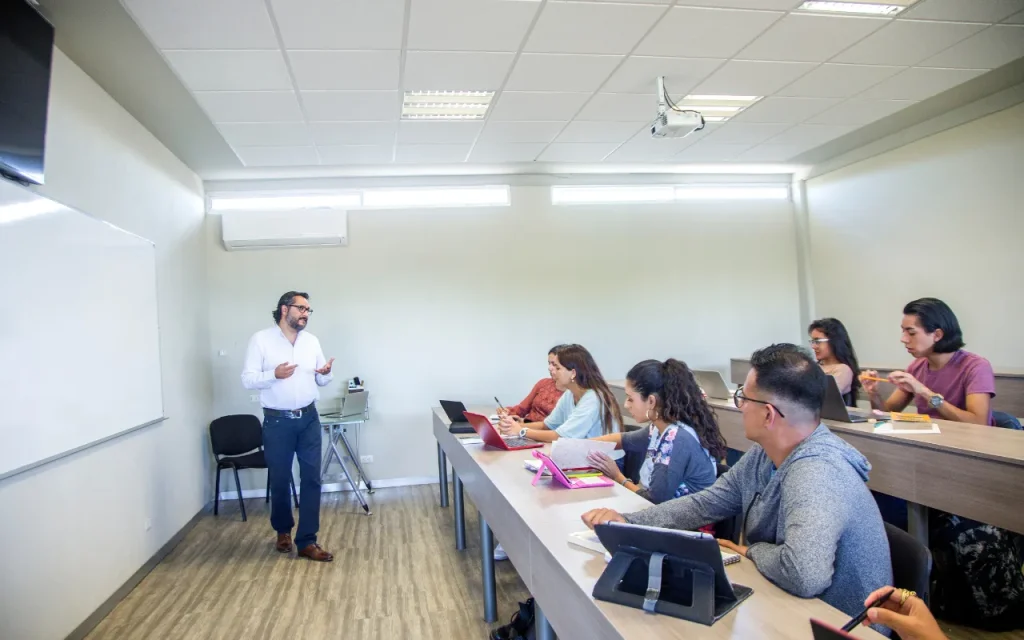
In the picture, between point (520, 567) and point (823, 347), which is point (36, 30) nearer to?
point (520, 567)

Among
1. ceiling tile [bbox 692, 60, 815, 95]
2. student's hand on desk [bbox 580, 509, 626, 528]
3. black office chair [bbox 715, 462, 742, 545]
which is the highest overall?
ceiling tile [bbox 692, 60, 815, 95]

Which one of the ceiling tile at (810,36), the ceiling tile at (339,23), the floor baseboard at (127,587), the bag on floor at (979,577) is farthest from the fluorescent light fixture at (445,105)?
the bag on floor at (979,577)

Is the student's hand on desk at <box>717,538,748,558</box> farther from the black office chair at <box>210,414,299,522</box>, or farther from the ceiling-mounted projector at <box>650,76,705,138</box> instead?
the black office chair at <box>210,414,299,522</box>

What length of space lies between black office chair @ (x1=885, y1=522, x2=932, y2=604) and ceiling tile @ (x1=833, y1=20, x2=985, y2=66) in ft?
9.06

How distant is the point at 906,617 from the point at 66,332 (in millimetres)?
3279

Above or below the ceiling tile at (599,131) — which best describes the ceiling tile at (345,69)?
below

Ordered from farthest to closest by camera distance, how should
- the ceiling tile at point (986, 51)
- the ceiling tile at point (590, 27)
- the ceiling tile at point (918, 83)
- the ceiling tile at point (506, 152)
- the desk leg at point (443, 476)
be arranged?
the ceiling tile at point (506, 152)
the desk leg at point (443, 476)
the ceiling tile at point (918, 83)
the ceiling tile at point (986, 51)
the ceiling tile at point (590, 27)

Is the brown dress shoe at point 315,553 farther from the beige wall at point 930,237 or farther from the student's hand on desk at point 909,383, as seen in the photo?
the beige wall at point 930,237

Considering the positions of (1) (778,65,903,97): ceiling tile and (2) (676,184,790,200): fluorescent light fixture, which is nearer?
(1) (778,65,903,97): ceiling tile

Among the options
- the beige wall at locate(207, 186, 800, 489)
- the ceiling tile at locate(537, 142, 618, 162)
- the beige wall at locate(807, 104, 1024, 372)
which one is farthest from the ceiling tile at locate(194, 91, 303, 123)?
the beige wall at locate(807, 104, 1024, 372)

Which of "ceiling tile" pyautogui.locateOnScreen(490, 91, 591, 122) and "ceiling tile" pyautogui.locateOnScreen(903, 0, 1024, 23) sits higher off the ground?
"ceiling tile" pyautogui.locateOnScreen(903, 0, 1024, 23)

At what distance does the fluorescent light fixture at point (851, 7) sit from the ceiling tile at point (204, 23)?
8.11 ft

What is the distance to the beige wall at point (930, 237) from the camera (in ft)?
14.2

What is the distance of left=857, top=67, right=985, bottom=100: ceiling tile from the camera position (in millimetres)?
3699
